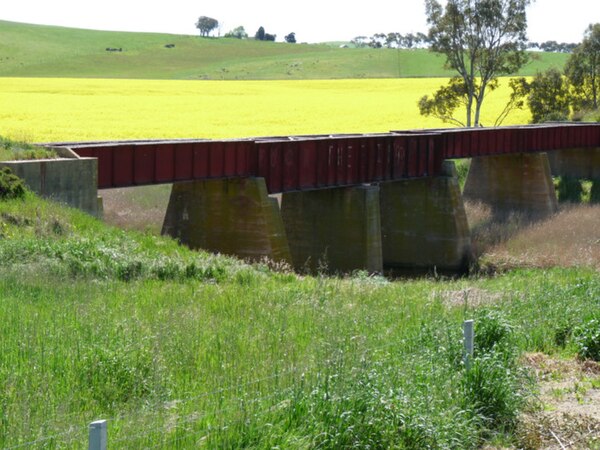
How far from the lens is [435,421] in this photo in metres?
9.20

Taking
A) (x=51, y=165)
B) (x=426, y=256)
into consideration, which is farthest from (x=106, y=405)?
(x=426, y=256)

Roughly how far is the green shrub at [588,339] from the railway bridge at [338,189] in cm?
1566

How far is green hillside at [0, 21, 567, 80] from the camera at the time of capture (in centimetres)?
13450

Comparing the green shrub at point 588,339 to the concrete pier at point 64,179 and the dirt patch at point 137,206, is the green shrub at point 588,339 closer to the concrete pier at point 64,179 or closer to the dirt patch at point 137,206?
the concrete pier at point 64,179

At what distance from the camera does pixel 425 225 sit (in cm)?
4119

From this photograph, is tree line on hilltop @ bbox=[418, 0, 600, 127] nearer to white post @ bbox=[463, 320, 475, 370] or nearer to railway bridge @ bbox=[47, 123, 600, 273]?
railway bridge @ bbox=[47, 123, 600, 273]

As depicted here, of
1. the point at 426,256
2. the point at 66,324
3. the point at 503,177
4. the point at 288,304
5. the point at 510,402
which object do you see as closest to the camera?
the point at 510,402

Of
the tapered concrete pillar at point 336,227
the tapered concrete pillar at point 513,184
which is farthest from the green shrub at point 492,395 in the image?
the tapered concrete pillar at point 513,184

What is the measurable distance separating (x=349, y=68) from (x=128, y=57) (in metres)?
32.9

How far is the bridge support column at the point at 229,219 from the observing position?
29953mm

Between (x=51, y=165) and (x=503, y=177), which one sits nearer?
(x=51, y=165)

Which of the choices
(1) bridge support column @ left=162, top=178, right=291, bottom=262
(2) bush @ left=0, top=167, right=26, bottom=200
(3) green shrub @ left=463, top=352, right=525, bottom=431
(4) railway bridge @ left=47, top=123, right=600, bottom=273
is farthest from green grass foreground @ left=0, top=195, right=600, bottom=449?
(1) bridge support column @ left=162, top=178, right=291, bottom=262

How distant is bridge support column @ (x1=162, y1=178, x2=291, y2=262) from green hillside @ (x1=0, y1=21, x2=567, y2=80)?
97.3 m

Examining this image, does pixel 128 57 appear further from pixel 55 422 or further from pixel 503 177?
pixel 55 422
